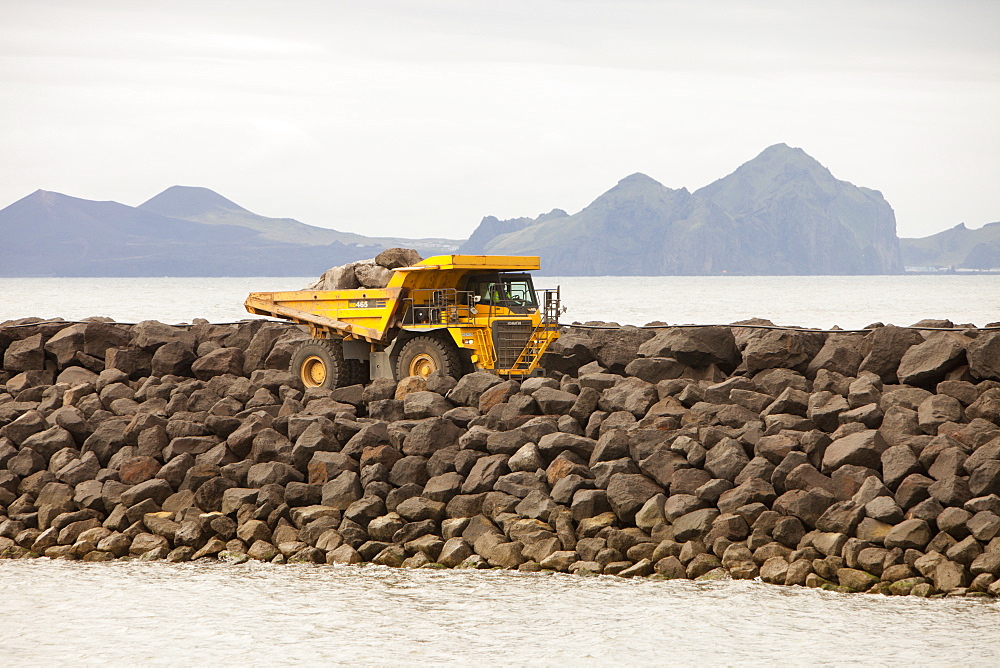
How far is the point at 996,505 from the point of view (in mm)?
11414

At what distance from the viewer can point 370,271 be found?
19609mm

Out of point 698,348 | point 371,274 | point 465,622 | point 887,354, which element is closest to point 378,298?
point 371,274

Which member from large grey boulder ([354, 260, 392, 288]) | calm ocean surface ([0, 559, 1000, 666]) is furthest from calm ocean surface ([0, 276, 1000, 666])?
large grey boulder ([354, 260, 392, 288])

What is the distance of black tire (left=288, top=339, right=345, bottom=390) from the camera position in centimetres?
1834

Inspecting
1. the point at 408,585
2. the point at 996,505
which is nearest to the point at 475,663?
the point at 408,585

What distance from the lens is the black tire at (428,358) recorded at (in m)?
17.3

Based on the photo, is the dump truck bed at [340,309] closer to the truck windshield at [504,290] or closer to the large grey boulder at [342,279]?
the large grey boulder at [342,279]

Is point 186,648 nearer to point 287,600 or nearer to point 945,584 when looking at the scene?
point 287,600

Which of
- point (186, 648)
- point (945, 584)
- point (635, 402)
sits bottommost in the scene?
point (186, 648)

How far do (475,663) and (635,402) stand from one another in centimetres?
566

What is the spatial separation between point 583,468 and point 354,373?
21.3ft

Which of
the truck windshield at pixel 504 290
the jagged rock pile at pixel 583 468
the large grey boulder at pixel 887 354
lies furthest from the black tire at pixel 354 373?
the large grey boulder at pixel 887 354

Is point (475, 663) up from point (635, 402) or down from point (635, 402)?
down

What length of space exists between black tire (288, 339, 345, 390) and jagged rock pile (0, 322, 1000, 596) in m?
0.77
